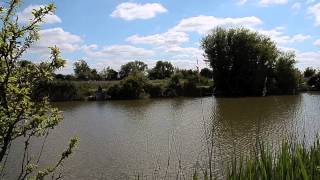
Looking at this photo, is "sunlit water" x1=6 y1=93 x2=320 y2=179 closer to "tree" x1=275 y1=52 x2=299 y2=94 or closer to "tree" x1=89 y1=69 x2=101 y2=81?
"tree" x1=275 y1=52 x2=299 y2=94

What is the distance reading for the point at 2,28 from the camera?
367cm

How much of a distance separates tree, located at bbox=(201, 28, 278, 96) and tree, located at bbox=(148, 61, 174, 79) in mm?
34199

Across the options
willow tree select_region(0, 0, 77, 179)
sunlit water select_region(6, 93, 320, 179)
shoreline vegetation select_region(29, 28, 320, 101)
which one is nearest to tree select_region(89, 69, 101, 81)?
shoreline vegetation select_region(29, 28, 320, 101)

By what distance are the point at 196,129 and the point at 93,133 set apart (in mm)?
5612

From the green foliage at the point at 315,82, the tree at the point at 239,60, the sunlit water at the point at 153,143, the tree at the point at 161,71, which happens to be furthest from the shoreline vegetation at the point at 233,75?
the tree at the point at 161,71

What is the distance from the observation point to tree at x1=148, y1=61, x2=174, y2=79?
90425 mm

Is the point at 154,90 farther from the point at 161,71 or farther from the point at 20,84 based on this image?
the point at 20,84

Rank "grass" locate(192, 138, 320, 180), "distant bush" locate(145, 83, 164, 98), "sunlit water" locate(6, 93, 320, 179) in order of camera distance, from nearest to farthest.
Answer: "grass" locate(192, 138, 320, 180) < "sunlit water" locate(6, 93, 320, 179) < "distant bush" locate(145, 83, 164, 98)

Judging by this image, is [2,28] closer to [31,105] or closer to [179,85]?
[31,105]

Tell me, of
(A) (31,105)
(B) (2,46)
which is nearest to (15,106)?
(A) (31,105)

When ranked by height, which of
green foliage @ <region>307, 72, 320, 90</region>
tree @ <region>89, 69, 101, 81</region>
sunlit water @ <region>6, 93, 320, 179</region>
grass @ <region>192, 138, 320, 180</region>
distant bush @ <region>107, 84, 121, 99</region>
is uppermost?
tree @ <region>89, 69, 101, 81</region>

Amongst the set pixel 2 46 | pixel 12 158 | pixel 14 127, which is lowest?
pixel 12 158

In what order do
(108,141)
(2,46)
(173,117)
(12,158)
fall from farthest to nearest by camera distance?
(173,117), (108,141), (12,158), (2,46)

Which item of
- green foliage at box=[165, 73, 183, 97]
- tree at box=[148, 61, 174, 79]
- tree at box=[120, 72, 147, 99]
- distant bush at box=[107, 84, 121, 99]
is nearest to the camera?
tree at box=[120, 72, 147, 99]
